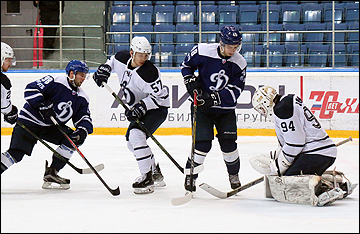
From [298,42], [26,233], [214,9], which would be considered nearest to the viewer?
[26,233]

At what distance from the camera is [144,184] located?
3092 mm

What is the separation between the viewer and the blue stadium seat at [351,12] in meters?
7.50

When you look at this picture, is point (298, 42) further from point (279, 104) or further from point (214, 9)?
point (279, 104)

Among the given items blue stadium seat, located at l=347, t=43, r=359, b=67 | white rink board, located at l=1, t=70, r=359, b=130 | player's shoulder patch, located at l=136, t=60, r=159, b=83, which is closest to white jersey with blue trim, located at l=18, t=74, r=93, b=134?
player's shoulder patch, located at l=136, t=60, r=159, b=83

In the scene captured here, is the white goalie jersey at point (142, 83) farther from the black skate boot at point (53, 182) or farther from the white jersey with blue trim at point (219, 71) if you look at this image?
the black skate boot at point (53, 182)

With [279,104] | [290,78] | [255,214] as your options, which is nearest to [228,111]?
[279,104]

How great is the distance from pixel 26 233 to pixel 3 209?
1.89 ft

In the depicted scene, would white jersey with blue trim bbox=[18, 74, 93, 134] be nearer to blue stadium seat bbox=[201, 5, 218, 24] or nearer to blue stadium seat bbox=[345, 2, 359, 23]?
blue stadium seat bbox=[201, 5, 218, 24]

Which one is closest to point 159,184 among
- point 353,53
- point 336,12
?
point 353,53

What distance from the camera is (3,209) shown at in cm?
253

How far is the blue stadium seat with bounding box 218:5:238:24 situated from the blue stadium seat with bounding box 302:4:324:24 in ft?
3.69

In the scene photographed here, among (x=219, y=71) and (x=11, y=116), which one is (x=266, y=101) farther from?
(x=11, y=116)

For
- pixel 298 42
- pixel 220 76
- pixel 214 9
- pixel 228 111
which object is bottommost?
pixel 228 111

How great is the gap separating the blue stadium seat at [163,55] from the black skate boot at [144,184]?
368cm
